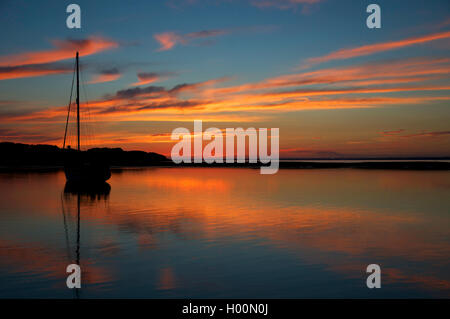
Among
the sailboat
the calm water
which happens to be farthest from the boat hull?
the calm water

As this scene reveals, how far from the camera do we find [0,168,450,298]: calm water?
10.8 meters

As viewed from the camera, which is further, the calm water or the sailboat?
the sailboat

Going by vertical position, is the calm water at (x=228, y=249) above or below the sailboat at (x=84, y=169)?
below

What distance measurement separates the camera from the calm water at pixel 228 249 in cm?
1084

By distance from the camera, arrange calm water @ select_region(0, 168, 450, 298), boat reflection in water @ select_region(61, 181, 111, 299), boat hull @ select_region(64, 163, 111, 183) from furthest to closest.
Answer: boat hull @ select_region(64, 163, 111, 183)
boat reflection in water @ select_region(61, 181, 111, 299)
calm water @ select_region(0, 168, 450, 298)

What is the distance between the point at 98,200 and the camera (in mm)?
32500

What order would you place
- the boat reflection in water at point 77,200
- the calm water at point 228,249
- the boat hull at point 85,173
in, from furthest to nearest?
the boat hull at point 85,173, the boat reflection in water at point 77,200, the calm water at point 228,249

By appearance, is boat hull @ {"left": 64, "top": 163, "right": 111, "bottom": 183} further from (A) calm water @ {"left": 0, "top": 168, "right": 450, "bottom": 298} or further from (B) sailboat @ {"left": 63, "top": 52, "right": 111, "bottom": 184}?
(A) calm water @ {"left": 0, "top": 168, "right": 450, "bottom": 298}

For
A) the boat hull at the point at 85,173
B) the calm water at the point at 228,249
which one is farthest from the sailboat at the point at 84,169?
the calm water at the point at 228,249

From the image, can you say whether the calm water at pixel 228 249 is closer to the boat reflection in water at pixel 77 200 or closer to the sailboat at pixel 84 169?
the boat reflection in water at pixel 77 200

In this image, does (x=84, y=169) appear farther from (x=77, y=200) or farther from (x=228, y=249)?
(x=228, y=249)
